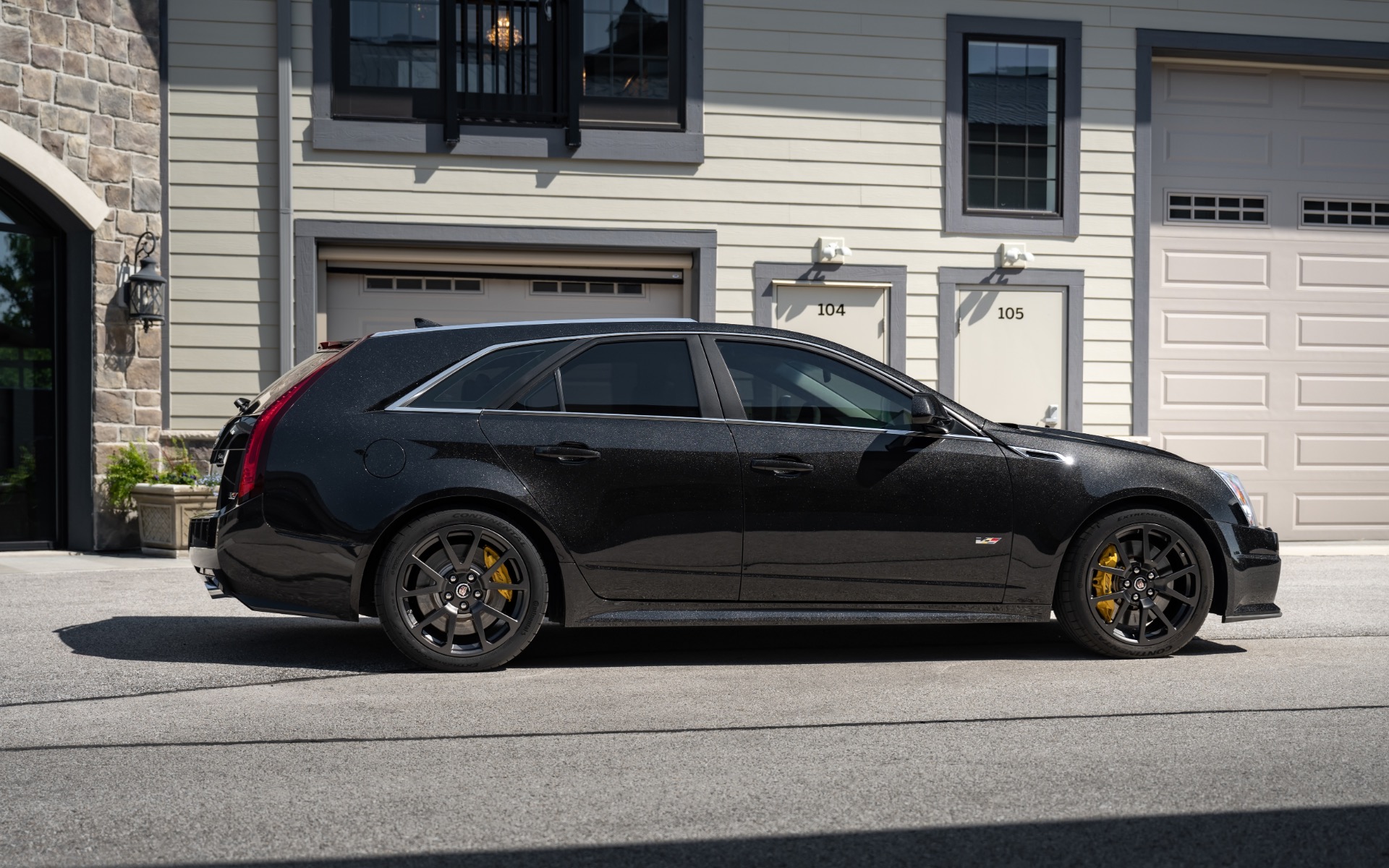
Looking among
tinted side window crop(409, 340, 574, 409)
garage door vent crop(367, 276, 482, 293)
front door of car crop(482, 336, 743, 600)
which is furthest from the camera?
garage door vent crop(367, 276, 482, 293)

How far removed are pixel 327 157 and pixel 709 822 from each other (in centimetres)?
964

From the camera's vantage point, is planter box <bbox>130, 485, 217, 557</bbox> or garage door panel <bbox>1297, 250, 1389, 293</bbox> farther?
garage door panel <bbox>1297, 250, 1389, 293</bbox>

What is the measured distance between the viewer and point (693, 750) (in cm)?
478

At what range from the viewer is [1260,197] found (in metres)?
14.0

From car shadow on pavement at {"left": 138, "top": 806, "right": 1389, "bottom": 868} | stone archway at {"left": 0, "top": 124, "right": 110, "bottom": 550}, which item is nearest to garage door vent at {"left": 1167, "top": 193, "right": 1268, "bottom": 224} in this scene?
stone archway at {"left": 0, "top": 124, "right": 110, "bottom": 550}

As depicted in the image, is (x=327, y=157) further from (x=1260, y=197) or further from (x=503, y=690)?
(x=1260, y=197)

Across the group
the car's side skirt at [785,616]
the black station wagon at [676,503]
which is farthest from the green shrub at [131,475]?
the car's side skirt at [785,616]

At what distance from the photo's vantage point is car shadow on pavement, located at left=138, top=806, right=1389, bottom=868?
3582 mm

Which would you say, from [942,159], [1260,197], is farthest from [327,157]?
[1260,197]

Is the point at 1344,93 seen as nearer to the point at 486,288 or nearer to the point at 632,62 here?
the point at 632,62

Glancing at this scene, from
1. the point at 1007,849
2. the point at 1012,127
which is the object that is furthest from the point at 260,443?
the point at 1012,127

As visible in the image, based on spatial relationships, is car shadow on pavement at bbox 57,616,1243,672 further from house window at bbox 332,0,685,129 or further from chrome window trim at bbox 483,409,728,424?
house window at bbox 332,0,685,129

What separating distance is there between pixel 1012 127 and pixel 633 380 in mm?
8146

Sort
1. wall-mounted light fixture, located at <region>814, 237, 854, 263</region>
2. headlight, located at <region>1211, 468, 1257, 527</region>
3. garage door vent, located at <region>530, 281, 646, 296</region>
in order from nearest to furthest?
1. headlight, located at <region>1211, 468, 1257, 527</region>
2. wall-mounted light fixture, located at <region>814, 237, 854, 263</region>
3. garage door vent, located at <region>530, 281, 646, 296</region>
